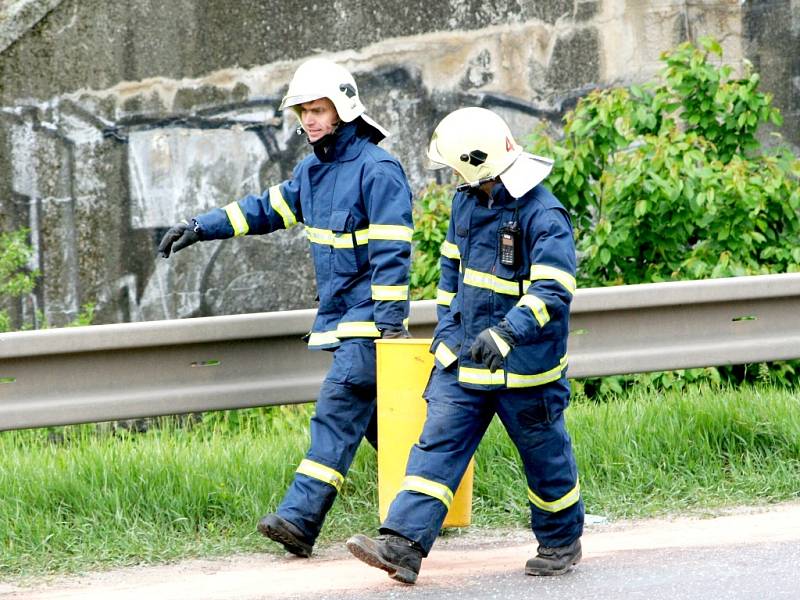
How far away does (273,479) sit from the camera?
206 inches

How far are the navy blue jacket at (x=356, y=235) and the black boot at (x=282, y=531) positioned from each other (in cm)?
68

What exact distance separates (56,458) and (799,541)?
9.68 ft

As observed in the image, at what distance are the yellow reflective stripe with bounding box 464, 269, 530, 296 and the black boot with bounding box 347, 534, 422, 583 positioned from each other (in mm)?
894

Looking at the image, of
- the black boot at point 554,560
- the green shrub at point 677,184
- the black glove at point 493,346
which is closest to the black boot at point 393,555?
the black boot at point 554,560

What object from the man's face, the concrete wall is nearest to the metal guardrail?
the man's face

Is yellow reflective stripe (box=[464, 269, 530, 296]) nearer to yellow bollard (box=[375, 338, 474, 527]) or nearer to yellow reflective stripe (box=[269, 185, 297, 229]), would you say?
yellow bollard (box=[375, 338, 474, 527])

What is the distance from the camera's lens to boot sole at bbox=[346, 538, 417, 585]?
4.25m

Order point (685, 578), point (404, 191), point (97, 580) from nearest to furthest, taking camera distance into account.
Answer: point (685, 578), point (97, 580), point (404, 191)

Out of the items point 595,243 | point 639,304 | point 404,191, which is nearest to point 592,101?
point 595,243

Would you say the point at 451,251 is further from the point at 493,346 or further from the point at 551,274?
the point at 493,346

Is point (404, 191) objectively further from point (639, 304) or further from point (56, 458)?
point (56, 458)

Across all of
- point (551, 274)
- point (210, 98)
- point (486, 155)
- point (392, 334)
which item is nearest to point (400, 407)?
point (392, 334)

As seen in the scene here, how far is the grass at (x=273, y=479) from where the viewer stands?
4.86 meters

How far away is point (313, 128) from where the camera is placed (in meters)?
4.95
